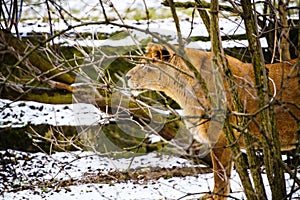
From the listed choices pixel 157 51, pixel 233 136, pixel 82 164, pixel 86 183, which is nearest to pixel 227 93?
pixel 157 51

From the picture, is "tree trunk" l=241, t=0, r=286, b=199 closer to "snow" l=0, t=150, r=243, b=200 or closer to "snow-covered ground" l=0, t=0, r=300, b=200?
"snow-covered ground" l=0, t=0, r=300, b=200

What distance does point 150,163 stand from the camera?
683 centimetres

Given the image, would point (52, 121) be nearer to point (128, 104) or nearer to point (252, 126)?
point (128, 104)

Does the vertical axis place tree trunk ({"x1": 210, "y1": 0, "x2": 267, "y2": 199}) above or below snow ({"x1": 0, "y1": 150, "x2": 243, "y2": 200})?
above

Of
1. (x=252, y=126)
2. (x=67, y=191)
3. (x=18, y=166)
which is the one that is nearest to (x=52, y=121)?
(x=18, y=166)

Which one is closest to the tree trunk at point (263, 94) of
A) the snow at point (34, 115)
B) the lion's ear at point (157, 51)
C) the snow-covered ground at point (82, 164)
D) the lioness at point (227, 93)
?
the snow-covered ground at point (82, 164)

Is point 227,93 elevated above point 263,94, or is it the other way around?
point 263,94

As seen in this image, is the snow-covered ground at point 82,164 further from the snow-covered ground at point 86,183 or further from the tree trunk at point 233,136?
the tree trunk at point 233,136

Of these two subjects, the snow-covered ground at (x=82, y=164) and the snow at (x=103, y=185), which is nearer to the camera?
the snow-covered ground at (x=82, y=164)

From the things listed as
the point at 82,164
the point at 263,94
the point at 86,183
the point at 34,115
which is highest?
the point at 263,94

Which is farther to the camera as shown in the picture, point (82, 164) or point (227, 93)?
point (82, 164)

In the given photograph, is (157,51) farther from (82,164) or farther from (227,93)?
(82,164)

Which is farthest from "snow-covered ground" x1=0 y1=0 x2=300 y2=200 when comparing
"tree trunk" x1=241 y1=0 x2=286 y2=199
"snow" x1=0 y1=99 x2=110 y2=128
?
"tree trunk" x1=241 y1=0 x2=286 y2=199

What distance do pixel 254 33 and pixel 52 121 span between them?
202 inches
